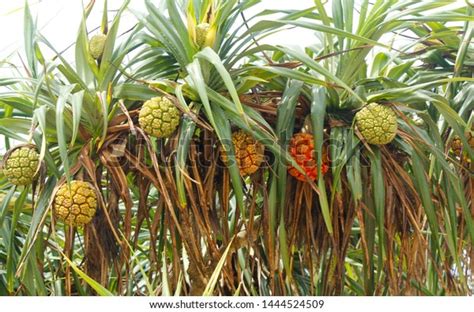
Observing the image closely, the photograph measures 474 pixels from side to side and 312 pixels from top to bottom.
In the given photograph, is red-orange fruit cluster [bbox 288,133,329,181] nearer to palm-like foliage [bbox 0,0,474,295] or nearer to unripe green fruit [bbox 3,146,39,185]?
palm-like foliage [bbox 0,0,474,295]

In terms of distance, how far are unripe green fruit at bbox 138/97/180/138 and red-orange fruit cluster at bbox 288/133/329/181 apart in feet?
0.78

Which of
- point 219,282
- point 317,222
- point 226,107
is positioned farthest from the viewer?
point 219,282

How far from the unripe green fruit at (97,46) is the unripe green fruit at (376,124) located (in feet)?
1.61

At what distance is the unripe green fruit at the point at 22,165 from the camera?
1.24 meters

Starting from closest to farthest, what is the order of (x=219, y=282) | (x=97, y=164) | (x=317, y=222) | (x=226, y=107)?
(x=226, y=107) → (x=97, y=164) → (x=317, y=222) → (x=219, y=282)

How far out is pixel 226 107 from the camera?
3.93ft

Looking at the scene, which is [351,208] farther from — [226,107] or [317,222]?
[226,107]

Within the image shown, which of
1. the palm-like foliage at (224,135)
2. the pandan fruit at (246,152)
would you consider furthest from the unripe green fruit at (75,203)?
the pandan fruit at (246,152)

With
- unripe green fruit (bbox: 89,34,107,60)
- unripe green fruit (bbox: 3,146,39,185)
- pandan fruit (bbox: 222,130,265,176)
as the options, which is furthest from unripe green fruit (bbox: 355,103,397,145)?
unripe green fruit (bbox: 3,146,39,185)

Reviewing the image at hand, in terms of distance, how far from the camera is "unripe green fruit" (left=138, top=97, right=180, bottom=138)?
120cm

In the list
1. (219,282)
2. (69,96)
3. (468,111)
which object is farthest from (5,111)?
(468,111)

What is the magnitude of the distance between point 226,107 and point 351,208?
0.36m

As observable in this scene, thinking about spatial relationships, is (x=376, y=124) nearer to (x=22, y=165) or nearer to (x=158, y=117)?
(x=158, y=117)

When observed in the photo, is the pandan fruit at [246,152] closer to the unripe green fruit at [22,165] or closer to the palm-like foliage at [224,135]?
the palm-like foliage at [224,135]
